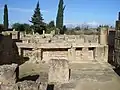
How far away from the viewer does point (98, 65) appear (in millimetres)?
13414

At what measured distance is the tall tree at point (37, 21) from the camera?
119 feet

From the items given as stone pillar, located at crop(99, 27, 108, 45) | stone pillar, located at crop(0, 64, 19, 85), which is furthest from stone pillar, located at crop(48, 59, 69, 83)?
stone pillar, located at crop(99, 27, 108, 45)

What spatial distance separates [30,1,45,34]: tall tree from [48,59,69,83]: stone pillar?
26.1 metres

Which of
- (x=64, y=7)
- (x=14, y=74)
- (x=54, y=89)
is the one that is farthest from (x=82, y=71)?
(x=64, y=7)

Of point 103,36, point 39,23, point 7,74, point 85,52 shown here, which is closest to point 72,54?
point 85,52

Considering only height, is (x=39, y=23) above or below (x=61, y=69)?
above

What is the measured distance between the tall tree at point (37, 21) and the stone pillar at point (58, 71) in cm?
2612

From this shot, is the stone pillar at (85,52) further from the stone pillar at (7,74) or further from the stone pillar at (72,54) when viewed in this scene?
the stone pillar at (7,74)

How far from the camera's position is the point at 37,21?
37312 mm

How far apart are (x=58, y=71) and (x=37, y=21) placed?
28.2 metres

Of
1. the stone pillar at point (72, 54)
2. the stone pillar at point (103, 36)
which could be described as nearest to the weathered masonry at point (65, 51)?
the stone pillar at point (72, 54)

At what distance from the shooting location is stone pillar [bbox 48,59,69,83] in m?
9.85

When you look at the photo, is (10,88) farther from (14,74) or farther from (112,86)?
(112,86)

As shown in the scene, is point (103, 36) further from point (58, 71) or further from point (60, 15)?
point (60, 15)
